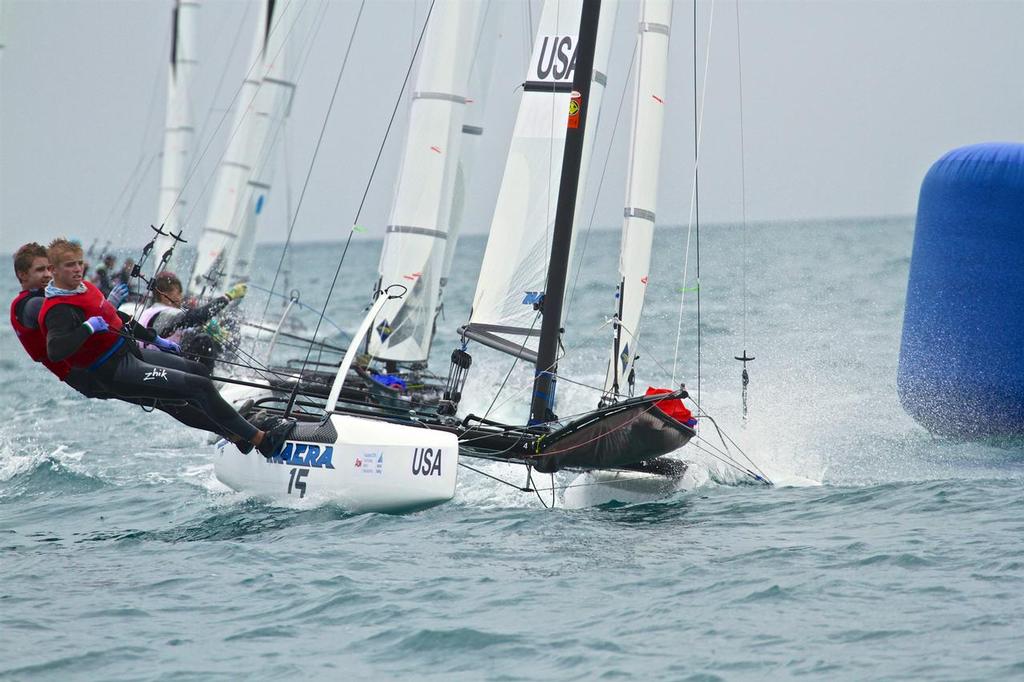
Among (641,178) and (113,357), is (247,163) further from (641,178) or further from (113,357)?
(113,357)

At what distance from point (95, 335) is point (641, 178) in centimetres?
356

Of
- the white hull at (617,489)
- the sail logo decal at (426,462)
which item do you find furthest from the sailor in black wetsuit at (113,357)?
the white hull at (617,489)

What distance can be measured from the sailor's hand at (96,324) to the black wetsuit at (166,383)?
0.06 metres

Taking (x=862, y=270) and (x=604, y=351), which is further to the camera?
(x=862, y=270)

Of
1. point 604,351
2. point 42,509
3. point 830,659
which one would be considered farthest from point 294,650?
point 604,351

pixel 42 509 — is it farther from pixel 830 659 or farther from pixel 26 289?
pixel 830 659

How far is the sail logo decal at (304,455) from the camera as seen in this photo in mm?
6926

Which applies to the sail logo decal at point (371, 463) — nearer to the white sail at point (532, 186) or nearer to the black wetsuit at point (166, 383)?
the black wetsuit at point (166, 383)

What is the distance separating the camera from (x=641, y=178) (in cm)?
798

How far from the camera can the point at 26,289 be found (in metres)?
6.34

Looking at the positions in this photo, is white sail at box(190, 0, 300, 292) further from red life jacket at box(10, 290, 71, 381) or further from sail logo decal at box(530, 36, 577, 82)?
red life jacket at box(10, 290, 71, 381)

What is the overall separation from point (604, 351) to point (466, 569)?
1130cm

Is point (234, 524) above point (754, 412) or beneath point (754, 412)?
beneath

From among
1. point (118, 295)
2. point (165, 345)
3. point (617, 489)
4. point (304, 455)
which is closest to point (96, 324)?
point (165, 345)
